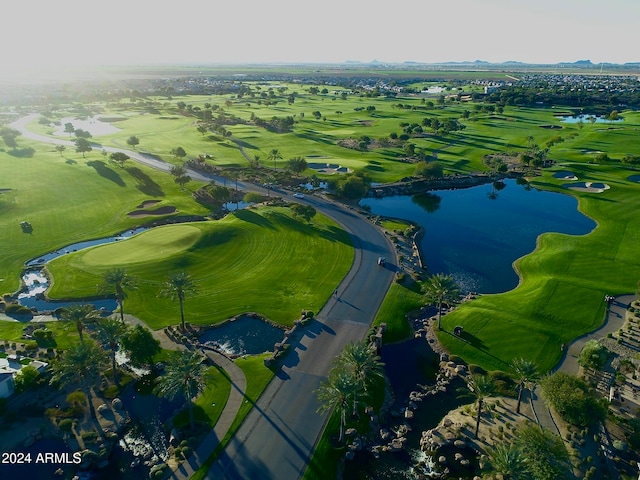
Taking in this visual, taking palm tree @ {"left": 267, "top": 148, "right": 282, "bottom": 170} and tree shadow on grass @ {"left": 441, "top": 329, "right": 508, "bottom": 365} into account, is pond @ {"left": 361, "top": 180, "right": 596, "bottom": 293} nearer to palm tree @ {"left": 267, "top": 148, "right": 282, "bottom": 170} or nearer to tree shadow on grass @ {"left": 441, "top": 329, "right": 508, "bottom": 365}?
tree shadow on grass @ {"left": 441, "top": 329, "right": 508, "bottom": 365}

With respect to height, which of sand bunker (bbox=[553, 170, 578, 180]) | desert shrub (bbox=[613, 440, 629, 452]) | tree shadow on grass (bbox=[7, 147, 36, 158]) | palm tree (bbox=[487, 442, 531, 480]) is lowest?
tree shadow on grass (bbox=[7, 147, 36, 158])

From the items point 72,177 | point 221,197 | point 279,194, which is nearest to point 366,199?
point 279,194

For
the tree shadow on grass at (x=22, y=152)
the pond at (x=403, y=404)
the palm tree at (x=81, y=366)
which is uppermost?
the palm tree at (x=81, y=366)

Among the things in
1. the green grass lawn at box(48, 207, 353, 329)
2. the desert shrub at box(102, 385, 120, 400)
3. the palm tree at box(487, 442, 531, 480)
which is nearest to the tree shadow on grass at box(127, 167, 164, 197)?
the green grass lawn at box(48, 207, 353, 329)

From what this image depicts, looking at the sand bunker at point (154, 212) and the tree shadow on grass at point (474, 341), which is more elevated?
the tree shadow on grass at point (474, 341)

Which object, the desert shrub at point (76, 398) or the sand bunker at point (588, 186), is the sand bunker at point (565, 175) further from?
the desert shrub at point (76, 398)

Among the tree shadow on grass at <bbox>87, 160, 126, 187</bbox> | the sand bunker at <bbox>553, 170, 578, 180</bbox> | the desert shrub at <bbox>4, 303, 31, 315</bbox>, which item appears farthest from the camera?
the sand bunker at <bbox>553, 170, 578, 180</bbox>

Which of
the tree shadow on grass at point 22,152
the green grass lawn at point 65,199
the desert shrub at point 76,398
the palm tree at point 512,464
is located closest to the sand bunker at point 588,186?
the green grass lawn at point 65,199
